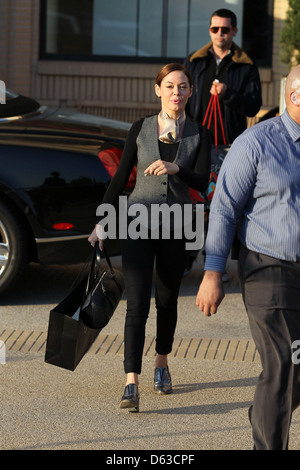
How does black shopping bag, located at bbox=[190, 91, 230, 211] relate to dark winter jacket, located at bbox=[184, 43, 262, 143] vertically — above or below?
below

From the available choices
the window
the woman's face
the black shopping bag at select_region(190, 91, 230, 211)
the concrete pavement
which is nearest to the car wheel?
the concrete pavement

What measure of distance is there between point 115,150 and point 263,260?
341 cm

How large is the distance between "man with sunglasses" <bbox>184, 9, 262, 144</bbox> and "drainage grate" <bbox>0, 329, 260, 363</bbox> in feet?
5.78

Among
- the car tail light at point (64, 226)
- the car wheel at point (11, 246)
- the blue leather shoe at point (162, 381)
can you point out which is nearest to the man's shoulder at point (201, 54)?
the car tail light at point (64, 226)

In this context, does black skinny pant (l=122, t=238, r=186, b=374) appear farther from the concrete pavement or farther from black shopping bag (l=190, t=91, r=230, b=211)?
black shopping bag (l=190, t=91, r=230, b=211)

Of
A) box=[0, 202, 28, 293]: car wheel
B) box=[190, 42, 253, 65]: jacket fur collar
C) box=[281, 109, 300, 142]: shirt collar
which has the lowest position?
box=[0, 202, 28, 293]: car wheel

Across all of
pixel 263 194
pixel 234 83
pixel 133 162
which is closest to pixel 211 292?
pixel 263 194

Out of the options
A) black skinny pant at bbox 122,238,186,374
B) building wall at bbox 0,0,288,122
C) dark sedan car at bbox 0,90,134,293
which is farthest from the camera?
building wall at bbox 0,0,288,122

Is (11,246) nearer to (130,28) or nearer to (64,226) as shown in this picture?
Result: (64,226)

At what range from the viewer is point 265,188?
389 cm

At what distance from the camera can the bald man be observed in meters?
3.84

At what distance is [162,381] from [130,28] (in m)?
10.1

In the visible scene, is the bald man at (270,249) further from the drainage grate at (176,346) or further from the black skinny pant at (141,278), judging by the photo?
the drainage grate at (176,346)
